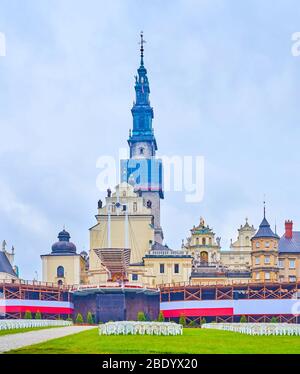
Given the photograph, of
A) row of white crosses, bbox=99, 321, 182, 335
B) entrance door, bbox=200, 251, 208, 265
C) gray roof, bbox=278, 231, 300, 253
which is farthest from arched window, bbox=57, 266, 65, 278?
row of white crosses, bbox=99, 321, 182, 335

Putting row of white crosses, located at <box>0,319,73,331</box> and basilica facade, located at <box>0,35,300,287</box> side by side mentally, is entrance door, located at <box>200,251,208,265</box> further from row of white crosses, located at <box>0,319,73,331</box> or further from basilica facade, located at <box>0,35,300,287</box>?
row of white crosses, located at <box>0,319,73,331</box>

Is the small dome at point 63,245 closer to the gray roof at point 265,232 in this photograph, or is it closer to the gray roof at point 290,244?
the gray roof at point 265,232

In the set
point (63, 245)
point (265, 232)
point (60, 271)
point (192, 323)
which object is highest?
point (265, 232)

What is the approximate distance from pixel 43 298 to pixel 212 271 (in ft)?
83.4

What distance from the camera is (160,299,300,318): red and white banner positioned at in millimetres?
95562

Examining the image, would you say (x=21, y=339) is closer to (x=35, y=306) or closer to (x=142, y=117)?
(x=35, y=306)

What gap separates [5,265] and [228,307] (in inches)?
1399

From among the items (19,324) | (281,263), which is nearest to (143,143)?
(281,263)

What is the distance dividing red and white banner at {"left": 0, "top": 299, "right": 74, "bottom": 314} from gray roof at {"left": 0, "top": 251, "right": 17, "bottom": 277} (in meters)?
16.5

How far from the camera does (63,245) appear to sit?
381 ft

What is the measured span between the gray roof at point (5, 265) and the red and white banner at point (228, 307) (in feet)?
87.3

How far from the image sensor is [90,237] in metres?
115

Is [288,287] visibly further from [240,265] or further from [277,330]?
[277,330]

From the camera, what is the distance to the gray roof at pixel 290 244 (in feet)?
391
